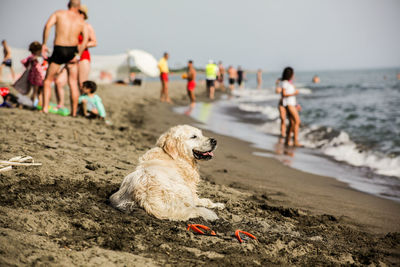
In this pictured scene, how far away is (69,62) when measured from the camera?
764 centimetres

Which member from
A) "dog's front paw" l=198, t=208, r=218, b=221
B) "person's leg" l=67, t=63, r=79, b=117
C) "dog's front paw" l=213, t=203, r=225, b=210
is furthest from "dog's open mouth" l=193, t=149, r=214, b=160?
"person's leg" l=67, t=63, r=79, b=117

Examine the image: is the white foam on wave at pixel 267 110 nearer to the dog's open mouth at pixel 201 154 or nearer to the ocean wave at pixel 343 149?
the ocean wave at pixel 343 149

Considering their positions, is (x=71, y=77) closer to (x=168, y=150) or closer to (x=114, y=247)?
(x=168, y=150)

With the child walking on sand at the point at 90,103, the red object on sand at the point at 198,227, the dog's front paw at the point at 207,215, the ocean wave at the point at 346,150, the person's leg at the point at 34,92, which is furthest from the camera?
the person's leg at the point at 34,92

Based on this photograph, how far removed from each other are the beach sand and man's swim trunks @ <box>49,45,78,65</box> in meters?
1.54

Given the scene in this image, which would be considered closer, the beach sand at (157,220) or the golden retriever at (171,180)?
the beach sand at (157,220)

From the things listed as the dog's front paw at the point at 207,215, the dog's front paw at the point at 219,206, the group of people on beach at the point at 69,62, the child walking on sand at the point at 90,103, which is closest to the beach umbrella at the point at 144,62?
the group of people on beach at the point at 69,62

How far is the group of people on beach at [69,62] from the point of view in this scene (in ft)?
23.7

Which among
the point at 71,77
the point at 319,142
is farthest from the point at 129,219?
the point at 319,142

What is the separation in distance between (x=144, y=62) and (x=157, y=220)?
927 inches

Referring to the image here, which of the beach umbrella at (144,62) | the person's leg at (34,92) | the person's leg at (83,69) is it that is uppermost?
the beach umbrella at (144,62)

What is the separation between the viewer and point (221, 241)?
3.04 m

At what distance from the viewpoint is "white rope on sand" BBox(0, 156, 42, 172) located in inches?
157

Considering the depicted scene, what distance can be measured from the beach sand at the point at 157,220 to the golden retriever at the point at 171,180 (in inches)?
4.3
